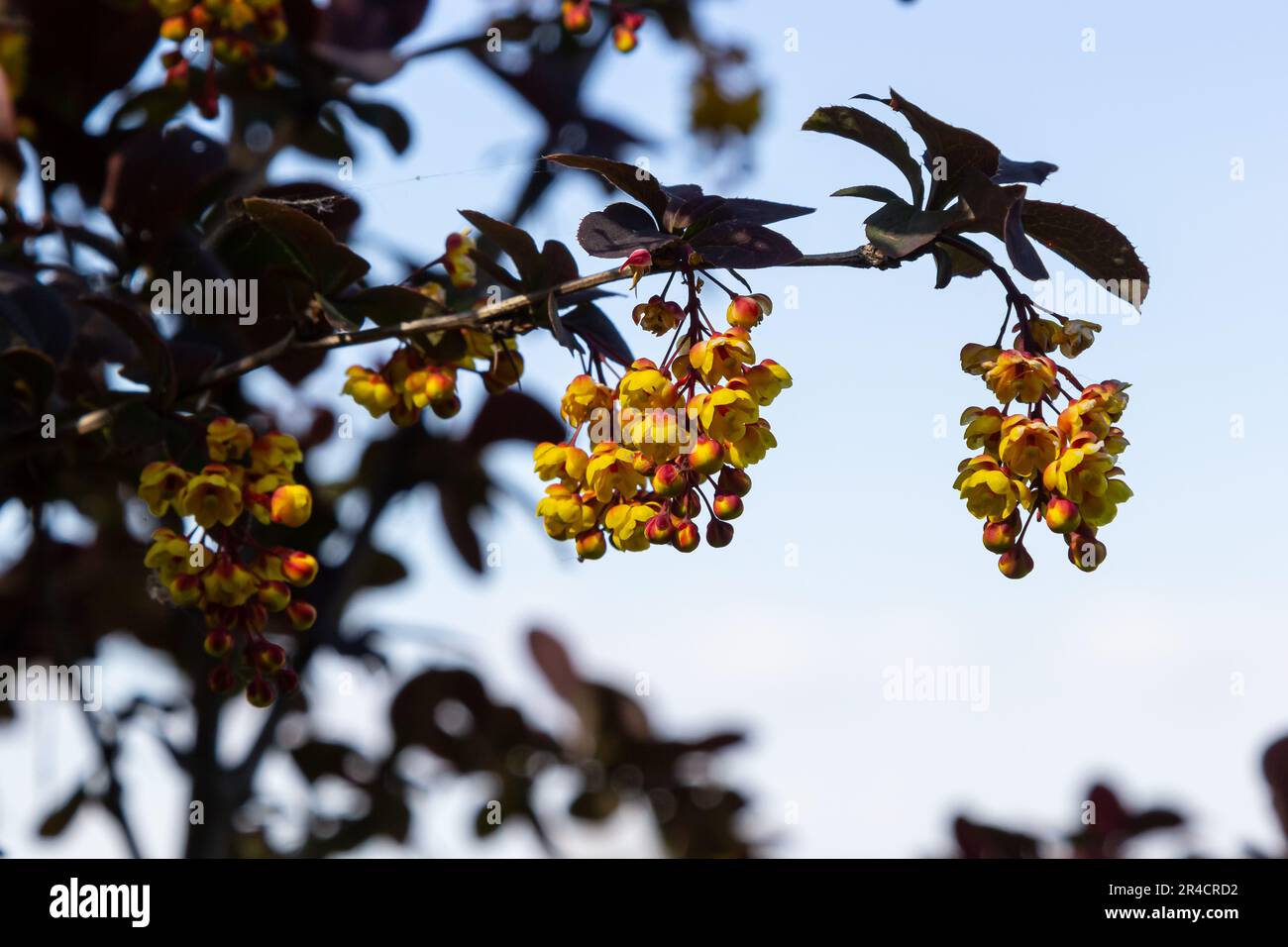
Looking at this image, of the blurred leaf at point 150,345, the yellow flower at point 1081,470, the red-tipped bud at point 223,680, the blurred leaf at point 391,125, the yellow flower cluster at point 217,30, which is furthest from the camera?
the blurred leaf at point 391,125

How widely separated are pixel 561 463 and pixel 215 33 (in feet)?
4.06

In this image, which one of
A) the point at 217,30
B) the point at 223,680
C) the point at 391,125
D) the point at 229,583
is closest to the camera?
the point at 229,583

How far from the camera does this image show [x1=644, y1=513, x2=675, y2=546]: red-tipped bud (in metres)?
1.26

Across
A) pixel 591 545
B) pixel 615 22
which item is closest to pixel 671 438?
pixel 591 545

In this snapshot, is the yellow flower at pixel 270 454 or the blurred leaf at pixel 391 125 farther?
the blurred leaf at pixel 391 125

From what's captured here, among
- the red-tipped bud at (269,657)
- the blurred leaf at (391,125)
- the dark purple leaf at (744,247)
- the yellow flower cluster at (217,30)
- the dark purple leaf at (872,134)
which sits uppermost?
→ the yellow flower cluster at (217,30)

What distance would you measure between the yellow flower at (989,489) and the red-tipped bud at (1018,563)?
4cm

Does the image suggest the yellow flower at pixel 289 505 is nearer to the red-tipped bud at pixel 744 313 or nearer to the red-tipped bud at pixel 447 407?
the red-tipped bud at pixel 447 407

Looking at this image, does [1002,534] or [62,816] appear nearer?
[1002,534]

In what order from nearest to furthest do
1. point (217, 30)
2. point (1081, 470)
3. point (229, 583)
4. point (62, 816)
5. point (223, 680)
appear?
point (1081, 470) → point (229, 583) → point (223, 680) → point (217, 30) → point (62, 816)

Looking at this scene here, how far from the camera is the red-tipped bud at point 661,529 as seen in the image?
4.14 ft

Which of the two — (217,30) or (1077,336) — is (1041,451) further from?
(217,30)

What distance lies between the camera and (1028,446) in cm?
125

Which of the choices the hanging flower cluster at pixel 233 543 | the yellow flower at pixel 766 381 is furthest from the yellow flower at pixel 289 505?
the yellow flower at pixel 766 381
